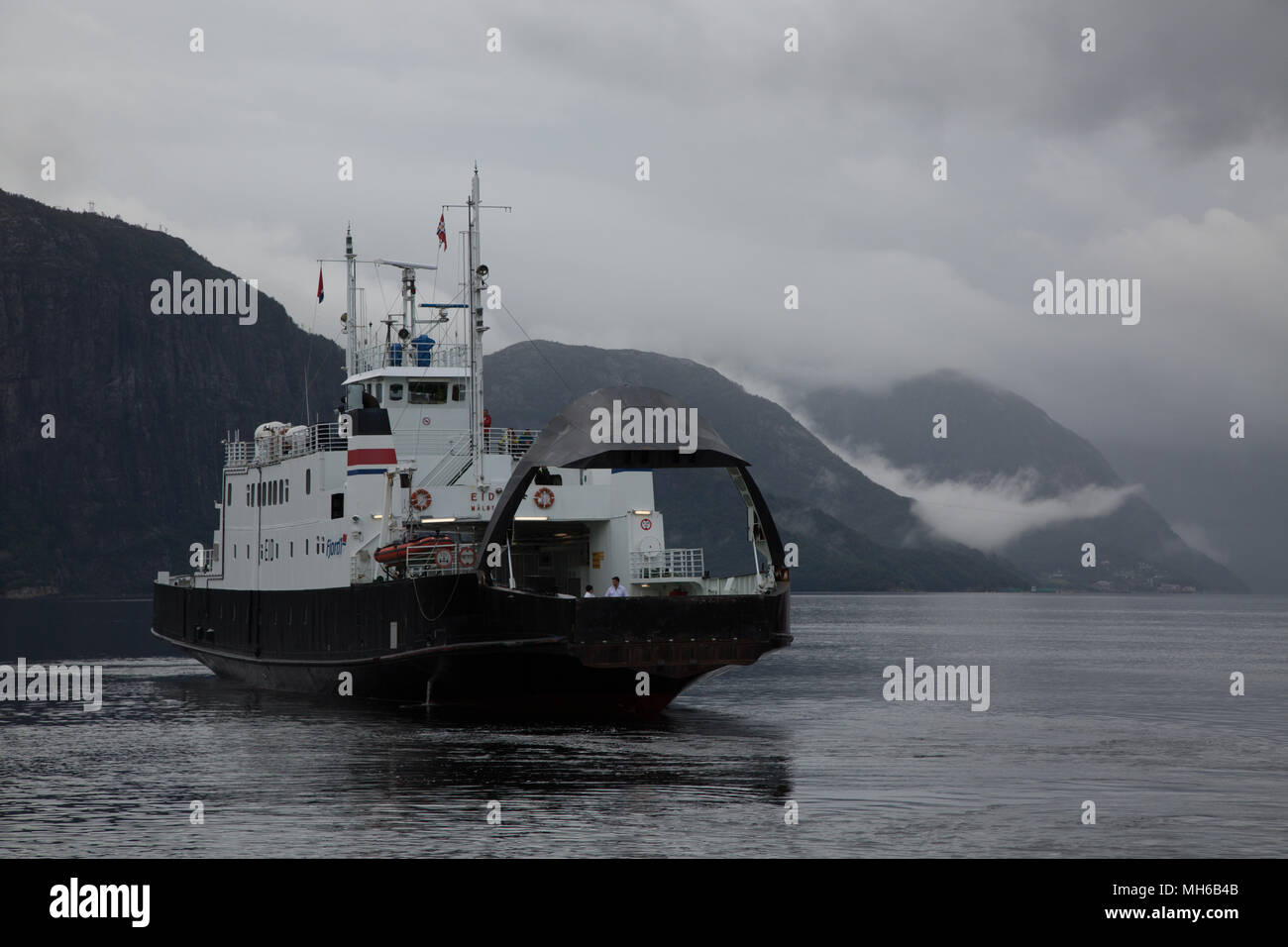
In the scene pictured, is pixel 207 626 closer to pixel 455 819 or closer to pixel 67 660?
pixel 67 660

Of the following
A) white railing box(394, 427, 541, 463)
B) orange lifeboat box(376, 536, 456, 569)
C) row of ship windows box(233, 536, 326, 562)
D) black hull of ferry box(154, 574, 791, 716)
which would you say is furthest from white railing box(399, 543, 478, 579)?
row of ship windows box(233, 536, 326, 562)

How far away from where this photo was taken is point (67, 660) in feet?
222

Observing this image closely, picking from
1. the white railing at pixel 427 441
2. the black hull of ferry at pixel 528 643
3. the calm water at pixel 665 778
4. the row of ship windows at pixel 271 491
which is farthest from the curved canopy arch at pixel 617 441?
the row of ship windows at pixel 271 491

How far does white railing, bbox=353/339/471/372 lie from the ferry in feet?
0.22

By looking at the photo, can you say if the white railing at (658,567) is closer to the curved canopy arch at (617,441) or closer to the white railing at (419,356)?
the curved canopy arch at (617,441)

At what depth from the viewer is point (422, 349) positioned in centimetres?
4744

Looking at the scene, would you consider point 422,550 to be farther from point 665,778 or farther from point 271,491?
point 271,491

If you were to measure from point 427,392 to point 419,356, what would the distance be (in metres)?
1.43

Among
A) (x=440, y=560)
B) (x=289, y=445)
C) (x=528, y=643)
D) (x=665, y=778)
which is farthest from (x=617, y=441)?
(x=289, y=445)
